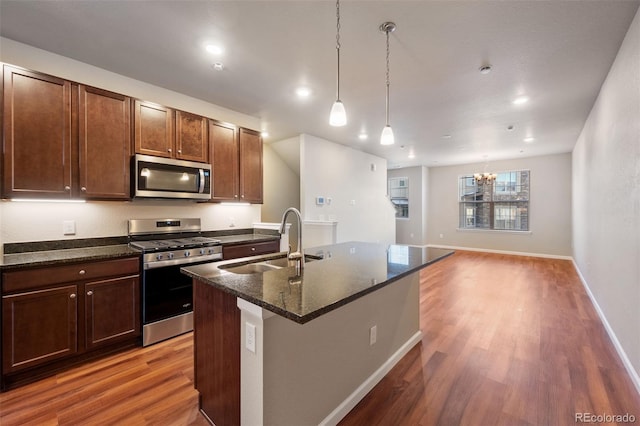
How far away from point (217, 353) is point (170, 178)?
216 centimetres

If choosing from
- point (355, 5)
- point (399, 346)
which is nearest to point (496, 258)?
point (399, 346)

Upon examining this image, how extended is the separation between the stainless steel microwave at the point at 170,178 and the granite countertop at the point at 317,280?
1.60 meters

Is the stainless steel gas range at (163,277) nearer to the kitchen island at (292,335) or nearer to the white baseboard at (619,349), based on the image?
the kitchen island at (292,335)

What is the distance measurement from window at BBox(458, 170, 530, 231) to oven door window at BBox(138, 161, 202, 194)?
7801mm

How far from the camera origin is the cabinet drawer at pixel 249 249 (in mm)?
3232

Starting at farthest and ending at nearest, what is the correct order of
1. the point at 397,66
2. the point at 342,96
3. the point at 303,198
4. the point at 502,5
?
the point at 303,198
the point at 342,96
the point at 397,66
the point at 502,5

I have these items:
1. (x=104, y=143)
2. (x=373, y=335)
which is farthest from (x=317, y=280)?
(x=104, y=143)

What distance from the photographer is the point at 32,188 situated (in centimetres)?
223

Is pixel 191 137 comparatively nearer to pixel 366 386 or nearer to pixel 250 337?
pixel 250 337

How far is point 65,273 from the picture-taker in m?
2.16

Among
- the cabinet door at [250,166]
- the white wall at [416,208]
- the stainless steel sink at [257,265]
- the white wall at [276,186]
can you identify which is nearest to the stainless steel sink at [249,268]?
the stainless steel sink at [257,265]

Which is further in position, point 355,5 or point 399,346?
point 399,346

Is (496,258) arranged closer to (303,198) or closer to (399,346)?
(303,198)

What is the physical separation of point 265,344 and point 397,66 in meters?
2.66
